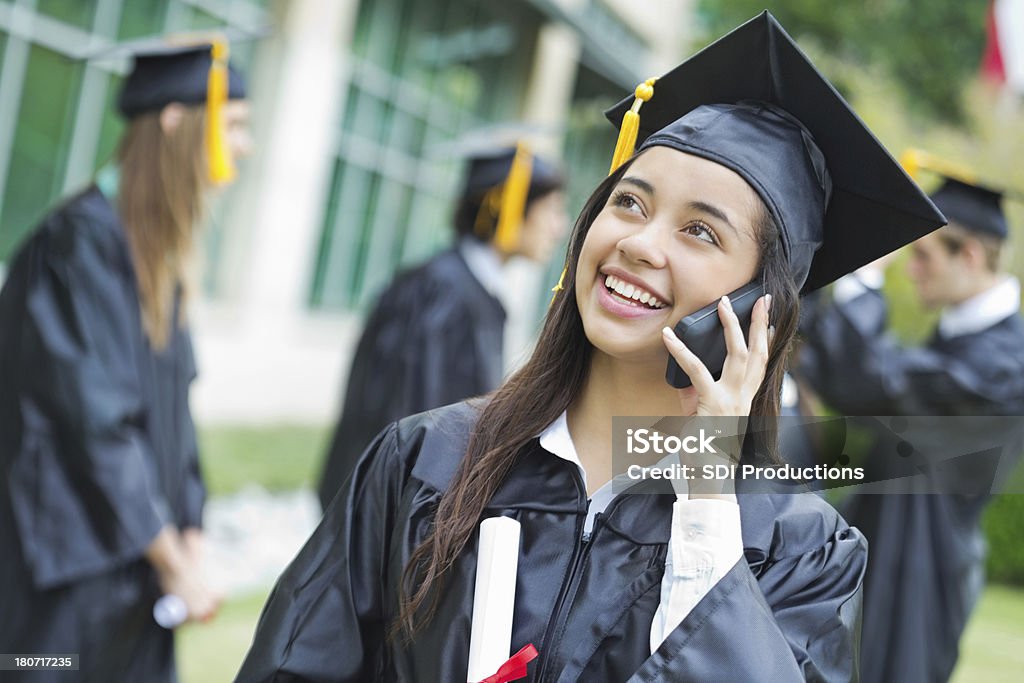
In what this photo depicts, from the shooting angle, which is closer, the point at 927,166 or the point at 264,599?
the point at 927,166

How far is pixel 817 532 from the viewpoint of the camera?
1.57 m

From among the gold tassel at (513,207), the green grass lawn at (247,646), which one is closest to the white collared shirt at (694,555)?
the green grass lawn at (247,646)

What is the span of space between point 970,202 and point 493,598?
9.97ft

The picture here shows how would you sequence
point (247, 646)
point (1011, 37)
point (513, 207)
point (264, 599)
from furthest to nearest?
1. point (1011, 37)
2. point (264, 599)
3. point (513, 207)
4. point (247, 646)

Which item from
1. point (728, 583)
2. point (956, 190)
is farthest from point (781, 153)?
point (956, 190)

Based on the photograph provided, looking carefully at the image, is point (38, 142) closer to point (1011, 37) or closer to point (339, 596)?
point (339, 596)

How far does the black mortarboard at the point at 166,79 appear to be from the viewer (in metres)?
3.19

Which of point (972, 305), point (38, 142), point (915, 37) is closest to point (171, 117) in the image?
point (972, 305)

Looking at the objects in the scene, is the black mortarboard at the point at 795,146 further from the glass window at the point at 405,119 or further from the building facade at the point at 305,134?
the glass window at the point at 405,119

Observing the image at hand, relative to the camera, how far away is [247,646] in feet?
14.7

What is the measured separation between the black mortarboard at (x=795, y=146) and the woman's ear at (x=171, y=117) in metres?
1.84

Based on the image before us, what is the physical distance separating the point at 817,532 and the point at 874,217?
53 centimetres

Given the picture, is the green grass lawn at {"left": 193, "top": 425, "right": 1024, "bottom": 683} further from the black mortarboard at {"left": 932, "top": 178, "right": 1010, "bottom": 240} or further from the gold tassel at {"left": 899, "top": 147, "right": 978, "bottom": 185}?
the gold tassel at {"left": 899, "top": 147, "right": 978, "bottom": 185}

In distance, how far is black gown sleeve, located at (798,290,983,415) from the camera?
13.1 feet
